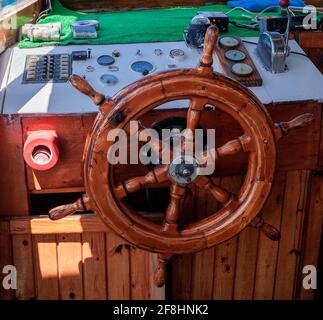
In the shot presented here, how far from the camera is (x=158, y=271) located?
6.38 feet

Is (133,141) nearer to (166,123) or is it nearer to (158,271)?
(166,123)

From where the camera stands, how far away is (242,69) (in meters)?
2.10

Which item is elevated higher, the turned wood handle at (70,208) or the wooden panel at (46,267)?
the turned wood handle at (70,208)

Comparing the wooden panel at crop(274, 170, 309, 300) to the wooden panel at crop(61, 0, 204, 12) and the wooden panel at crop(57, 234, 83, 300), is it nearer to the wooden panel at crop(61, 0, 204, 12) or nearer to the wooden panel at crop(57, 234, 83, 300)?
the wooden panel at crop(57, 234, 83, 300)

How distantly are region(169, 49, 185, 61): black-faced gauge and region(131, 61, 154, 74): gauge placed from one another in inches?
3.6

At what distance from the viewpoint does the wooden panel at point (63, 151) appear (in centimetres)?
192

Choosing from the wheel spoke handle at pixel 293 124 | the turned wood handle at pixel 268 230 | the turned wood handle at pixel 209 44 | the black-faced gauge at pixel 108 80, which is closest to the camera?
the turned wood handle at pixel 209 44

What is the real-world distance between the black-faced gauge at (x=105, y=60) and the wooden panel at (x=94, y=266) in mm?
561

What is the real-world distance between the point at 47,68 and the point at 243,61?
2.13 ft

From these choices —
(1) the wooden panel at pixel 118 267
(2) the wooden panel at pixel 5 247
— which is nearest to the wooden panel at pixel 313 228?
(1) the wooden panel at pixel 118 267

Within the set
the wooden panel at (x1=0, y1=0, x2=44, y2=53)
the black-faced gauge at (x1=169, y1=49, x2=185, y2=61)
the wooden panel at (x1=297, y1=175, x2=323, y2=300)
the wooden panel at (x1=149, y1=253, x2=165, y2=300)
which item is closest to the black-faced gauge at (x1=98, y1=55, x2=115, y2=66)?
the black-faced gauge at (x1=169, y1=49, x2=185, y2=61)

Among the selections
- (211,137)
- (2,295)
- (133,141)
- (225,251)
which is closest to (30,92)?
(133,141)

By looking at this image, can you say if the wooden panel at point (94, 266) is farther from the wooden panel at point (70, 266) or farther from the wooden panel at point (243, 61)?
the wooden panel at point (243, 61)

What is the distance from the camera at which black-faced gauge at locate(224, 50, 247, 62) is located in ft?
7.05
